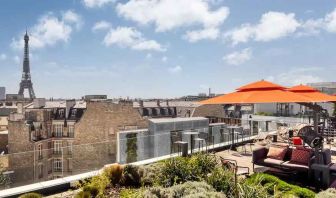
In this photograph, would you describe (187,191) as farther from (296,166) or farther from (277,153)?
(277,153)

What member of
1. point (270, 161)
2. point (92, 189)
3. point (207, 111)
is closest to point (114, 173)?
point (92, 189)

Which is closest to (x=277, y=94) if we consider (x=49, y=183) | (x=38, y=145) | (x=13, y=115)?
(x=49, y=183)

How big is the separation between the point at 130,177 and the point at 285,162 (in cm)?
462

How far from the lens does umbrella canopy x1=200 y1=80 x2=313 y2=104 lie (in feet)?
29.0

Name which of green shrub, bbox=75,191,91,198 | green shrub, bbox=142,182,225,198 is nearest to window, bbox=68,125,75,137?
green shrub, bbox=75,191,91,198

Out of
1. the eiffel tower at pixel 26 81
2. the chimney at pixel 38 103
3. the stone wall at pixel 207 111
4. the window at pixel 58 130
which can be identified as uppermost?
→ the eiffel tower at pixel 26 81

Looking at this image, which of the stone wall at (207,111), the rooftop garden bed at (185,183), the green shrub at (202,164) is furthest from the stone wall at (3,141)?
the green shrub at (202,164)

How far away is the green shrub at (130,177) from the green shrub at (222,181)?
6.28 ft

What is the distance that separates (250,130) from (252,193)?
11.7 metres

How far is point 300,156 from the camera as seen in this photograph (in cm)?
935

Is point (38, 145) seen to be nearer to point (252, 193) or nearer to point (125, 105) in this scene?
point (125, 105)

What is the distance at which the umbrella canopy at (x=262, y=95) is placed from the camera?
8836mm

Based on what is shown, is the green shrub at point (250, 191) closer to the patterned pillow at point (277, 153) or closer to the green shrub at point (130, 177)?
the green shrub at point (130, 177)

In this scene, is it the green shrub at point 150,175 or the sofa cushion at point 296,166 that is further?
the sofa cushion at point 296,166
